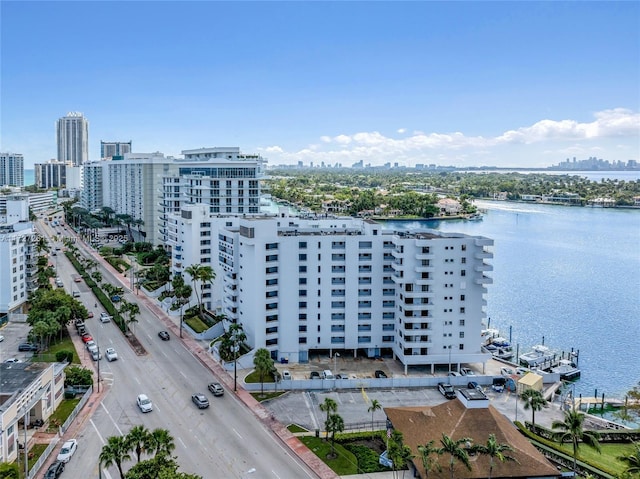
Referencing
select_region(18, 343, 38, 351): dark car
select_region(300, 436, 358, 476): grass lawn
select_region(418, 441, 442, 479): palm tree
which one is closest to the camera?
select_region(418, 441, 442, 479): palm tree

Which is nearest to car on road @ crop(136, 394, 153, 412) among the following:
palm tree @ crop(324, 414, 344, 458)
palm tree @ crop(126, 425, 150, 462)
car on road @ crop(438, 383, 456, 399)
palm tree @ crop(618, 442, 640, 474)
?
palm tree @ crop(126, 425, 150, 462)

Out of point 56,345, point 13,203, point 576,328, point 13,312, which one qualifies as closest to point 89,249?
point 13,203

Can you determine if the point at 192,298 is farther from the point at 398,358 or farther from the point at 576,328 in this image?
the point at 576,328

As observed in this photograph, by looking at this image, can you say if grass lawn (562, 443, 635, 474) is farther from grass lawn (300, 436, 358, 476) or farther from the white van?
the white van

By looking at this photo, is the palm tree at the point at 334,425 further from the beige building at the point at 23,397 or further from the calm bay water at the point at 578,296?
the calm bay water at the point at 578,296

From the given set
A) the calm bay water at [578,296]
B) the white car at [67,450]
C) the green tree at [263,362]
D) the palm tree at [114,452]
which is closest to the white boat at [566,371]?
the calm bay water at [578,296]

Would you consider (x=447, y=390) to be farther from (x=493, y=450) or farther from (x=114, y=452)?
(x=114, y=452)

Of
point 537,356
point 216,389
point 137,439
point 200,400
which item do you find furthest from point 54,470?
point 537,356
